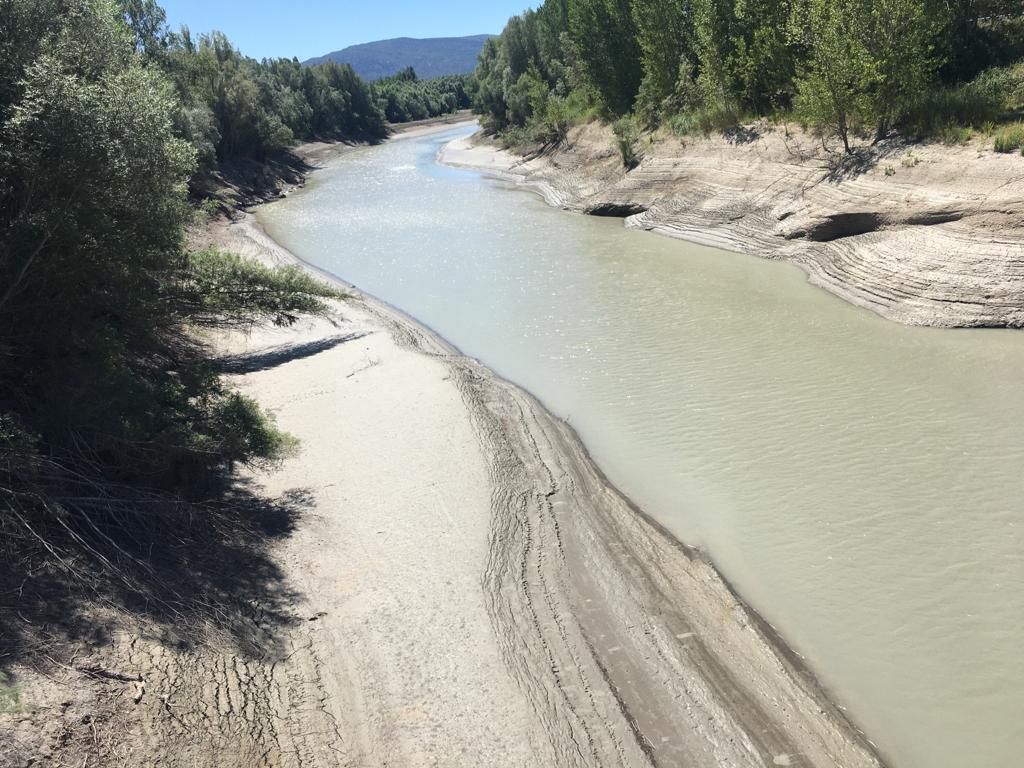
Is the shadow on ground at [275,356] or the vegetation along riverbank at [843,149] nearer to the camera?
the shadow on ground at [275,356]

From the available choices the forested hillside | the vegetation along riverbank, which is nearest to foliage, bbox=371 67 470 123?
the forested hillside

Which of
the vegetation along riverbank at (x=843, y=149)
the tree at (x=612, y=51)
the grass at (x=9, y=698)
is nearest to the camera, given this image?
the grass at (x=9, y=698)

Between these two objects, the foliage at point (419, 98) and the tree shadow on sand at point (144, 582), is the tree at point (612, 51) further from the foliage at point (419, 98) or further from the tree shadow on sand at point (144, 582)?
the foliage at point (419, 98)

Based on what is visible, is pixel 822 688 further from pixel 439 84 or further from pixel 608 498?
pixel 439 84

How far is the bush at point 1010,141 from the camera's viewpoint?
1747cm

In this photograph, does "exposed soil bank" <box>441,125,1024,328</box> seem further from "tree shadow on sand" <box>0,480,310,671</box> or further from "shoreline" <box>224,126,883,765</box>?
"tree shadow on sand" <box>0,480,310,671</box>

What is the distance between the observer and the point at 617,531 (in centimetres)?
920

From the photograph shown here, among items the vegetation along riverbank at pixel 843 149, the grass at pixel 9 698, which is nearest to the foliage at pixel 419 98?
the vegetation along riverbank at pixel 843 149

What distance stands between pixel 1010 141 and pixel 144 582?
2066 cm

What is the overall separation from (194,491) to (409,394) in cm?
486

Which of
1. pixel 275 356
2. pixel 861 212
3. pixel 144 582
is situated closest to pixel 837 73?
pixel 861 212

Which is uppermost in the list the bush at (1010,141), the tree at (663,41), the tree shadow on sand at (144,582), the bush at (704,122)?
the tree at (663,41)

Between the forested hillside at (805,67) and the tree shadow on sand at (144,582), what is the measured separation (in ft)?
64.4

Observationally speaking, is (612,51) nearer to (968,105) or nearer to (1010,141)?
(968,105)
